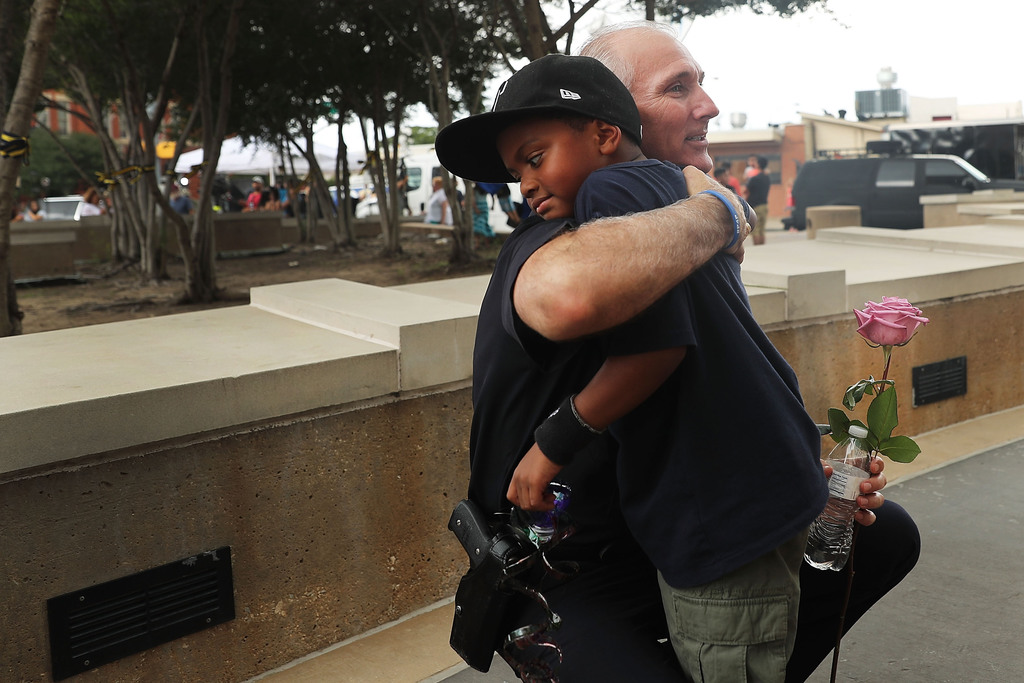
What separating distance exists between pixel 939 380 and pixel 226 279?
13970 millimetres

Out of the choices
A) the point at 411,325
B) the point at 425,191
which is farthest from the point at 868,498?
the point at 425,191

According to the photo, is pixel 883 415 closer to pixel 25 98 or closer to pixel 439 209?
pixel 25 98

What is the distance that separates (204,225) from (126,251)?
25.3 feet

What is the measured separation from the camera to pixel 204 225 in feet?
42.6

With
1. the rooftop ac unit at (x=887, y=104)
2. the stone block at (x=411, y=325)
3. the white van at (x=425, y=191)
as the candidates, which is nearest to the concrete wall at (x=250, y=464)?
the stone block at (x=411, y=325)

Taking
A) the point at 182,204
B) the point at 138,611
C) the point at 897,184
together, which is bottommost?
the point at 138,611

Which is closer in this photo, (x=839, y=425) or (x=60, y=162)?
(x=839, y=425)

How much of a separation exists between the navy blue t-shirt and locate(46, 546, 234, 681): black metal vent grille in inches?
73.1

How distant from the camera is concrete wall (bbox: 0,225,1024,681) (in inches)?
109

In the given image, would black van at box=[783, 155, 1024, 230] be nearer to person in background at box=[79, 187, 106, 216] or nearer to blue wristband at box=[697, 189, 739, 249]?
person in background at box=[79, 187, 106, 216]

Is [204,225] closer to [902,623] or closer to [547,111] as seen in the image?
[902,623]

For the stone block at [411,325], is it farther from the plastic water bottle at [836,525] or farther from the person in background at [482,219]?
the person in background at [482,219]

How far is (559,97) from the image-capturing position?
1654 millimetres

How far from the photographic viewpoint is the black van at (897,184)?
19875mm
